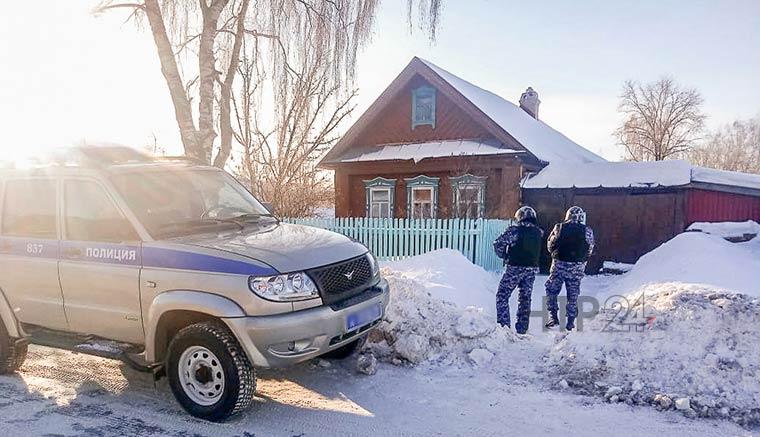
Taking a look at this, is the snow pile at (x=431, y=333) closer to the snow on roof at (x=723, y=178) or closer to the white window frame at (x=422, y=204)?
the snow on roof at (x=723, y=178)

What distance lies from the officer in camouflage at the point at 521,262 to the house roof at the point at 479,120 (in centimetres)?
786

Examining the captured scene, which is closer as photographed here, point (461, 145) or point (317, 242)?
point (317, 242)

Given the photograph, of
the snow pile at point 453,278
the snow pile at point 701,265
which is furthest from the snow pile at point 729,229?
the snow pile at point 453,278

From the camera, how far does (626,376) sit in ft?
14.3

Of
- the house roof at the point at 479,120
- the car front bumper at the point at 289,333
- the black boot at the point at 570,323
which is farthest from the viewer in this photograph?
the house roof at the point at 479,120

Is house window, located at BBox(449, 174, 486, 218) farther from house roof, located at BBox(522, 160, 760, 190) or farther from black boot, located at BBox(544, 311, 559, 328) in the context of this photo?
black boot, located at BBox(544, 311, 559, 328)

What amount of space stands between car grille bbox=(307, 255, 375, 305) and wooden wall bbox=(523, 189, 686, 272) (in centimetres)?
1032

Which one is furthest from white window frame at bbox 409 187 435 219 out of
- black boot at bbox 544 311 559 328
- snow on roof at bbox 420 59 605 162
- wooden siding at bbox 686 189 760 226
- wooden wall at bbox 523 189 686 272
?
black boot at bbox 544 311 559 328

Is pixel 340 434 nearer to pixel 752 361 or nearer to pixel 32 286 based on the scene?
pixel 32 286

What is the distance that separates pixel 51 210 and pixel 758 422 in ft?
20.0

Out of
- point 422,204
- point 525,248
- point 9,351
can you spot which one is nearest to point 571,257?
point 525,248

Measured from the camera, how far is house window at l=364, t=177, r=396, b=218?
1680 cm

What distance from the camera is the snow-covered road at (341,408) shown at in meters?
3.66

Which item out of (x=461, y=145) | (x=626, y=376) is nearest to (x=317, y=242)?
(x=626, y=376)
